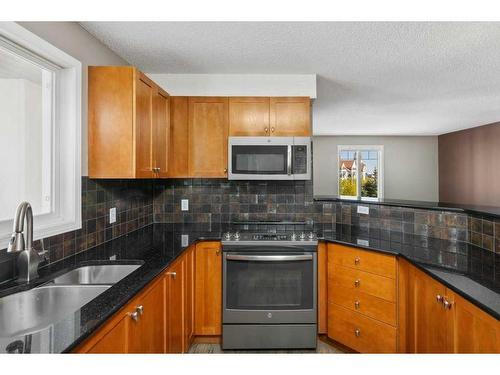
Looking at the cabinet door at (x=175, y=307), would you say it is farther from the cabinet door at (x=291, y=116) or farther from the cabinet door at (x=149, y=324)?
the cabinet door at (x=291, y=116)

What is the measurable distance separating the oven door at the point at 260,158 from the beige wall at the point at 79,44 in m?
1.14

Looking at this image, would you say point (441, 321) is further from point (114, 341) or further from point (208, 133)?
point (208, 133)

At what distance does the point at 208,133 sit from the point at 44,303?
181cm

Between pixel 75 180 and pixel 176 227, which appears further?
pixel 176 227

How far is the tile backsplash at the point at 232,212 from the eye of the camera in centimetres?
194

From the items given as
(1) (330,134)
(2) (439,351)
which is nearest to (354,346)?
(2) (439,351)

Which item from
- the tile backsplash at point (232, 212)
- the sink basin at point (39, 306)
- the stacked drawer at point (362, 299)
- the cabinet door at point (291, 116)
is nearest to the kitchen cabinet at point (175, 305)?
the sink basin at point (39, 306)

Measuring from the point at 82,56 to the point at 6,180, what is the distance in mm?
898

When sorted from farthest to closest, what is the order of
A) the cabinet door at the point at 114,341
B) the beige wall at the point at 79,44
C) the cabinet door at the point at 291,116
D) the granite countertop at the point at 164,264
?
the cabinet door at the point at 291,116, the beige wall at the point at 79,44, the cabinet door at the point at 114,341, the granite countertop at the point at 164,264

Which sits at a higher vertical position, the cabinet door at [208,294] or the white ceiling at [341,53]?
the white ceiling at [341,53]

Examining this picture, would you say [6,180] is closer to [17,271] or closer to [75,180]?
[75,180]

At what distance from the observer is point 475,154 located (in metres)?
5.83

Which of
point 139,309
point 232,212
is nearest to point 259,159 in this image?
point 232,212

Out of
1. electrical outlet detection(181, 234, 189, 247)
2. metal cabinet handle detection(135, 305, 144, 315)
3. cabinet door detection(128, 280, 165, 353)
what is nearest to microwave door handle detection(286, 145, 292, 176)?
electrical outlet detection(181, 234, 189, 247)
